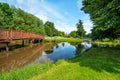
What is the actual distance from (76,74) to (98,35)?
1790cm

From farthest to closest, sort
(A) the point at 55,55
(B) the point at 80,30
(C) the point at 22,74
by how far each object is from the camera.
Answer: (B) the point at 80,30, (A) the point at 55,55, (C) the point at 22,74

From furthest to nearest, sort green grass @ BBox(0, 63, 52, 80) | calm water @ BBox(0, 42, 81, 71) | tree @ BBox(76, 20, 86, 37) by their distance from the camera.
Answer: tree @ BBox(76, 20, 86, 37), calm water @ BBox(0, 42, 81, 71), green grass @ BBox(0, 63, 52, 80)

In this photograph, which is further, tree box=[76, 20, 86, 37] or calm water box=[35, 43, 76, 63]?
tree box=[76, 20, 86, 37]

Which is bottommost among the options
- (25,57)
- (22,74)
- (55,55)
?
(55,55)

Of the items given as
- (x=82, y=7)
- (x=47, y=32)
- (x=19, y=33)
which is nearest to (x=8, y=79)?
(x=19, y=33)

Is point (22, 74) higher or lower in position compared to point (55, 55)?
higher

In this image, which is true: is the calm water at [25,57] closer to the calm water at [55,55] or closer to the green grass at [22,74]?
the calm water at [55,55]

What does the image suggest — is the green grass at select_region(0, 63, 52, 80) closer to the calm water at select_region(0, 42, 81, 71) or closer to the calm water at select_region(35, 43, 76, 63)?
the calm water at select_region(0, 42, 81, 71)

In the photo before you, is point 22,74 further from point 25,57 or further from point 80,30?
point 80,30

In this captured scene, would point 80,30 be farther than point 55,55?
Yes

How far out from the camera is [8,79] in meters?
12.0

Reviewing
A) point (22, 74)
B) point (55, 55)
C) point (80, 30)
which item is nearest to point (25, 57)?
point (55, 55)

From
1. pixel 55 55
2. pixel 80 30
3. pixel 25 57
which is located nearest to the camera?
pixel 25 57

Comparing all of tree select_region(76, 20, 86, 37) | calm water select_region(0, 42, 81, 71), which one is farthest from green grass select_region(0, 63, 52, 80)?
tree select_region(76, 20, 86, 37)
